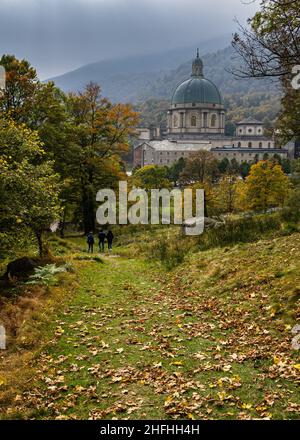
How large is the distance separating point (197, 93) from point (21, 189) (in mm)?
132949

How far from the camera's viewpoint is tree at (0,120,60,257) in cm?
1178

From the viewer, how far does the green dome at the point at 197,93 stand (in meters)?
138

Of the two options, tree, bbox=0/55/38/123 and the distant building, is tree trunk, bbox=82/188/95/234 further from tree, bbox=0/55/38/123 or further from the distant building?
the distant building

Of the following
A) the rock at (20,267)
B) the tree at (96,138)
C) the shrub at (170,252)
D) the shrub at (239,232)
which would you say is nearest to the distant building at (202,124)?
the tree at (96,138)

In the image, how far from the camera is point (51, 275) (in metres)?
13.6

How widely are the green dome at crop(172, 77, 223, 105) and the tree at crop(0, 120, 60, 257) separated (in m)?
129

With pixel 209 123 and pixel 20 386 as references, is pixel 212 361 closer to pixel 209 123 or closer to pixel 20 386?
pixel 20 386

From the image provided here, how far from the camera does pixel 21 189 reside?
12555mm

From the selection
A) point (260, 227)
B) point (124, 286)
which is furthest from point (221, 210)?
point (124, 286)

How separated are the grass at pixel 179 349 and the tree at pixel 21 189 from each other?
8.52ft

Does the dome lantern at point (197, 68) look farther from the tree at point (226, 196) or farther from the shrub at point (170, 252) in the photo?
the shrub at point (170, 252)


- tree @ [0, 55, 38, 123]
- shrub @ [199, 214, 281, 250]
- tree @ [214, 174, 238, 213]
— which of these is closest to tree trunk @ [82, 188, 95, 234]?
tree @ [0, 55, 38, 123]

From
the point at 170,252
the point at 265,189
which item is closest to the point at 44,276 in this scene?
the point at 170,252
